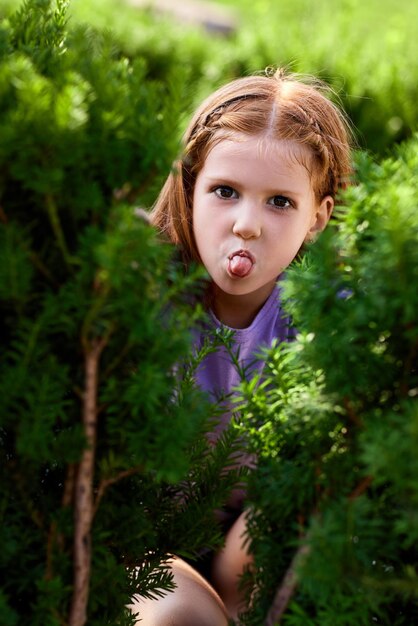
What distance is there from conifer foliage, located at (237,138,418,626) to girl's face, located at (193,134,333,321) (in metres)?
0.68

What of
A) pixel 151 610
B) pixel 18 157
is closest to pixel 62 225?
pixel 18 157

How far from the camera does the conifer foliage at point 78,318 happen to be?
1.22 m

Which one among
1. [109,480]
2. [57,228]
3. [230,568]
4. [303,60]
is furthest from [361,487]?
[303,60]

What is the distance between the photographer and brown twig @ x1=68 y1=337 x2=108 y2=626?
1323 millimetres

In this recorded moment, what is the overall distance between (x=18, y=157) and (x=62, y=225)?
0.46 feet

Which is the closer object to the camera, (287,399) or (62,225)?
(62,225)

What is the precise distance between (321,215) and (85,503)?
1496 mm

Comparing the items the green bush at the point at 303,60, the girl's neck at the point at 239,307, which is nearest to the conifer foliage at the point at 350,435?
the girl's neck at the point at 239,307

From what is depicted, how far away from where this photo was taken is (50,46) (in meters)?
1.53

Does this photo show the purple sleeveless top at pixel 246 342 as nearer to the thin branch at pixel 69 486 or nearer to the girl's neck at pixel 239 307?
Answer: the girl's neck at pixel 239 307

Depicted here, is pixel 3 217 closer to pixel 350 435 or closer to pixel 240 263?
pixel 350 435

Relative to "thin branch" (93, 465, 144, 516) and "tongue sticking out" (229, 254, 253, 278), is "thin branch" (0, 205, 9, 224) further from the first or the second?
"tongue sticking out" (229, 254, 253, 278)

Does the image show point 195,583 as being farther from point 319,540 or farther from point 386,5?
point 386,5

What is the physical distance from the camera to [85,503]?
4.53 feet
